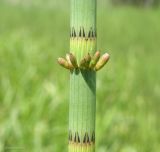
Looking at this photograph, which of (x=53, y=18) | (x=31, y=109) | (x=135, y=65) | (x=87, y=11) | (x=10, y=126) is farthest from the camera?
(x=53, y=18)

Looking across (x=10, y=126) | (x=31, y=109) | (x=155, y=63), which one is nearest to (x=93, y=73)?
(x=10, y=126)

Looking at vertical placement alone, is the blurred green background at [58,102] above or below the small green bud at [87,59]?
below

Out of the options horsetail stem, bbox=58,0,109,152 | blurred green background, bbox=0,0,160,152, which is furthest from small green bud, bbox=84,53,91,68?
blurred green background, bbox=0,0,160,152

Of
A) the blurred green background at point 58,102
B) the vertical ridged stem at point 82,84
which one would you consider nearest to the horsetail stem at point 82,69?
the vertical ridged stem at point 82,84

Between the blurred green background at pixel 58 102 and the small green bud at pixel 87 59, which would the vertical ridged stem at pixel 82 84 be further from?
the blurred green background at pixel 58 102

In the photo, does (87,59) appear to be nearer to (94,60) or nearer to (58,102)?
(94,60)

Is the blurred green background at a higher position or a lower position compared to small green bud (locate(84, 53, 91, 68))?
lower

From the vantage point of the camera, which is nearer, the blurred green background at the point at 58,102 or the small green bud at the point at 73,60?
the small green bud at the point at 73,60

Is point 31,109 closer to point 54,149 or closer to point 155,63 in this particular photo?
point 54,149

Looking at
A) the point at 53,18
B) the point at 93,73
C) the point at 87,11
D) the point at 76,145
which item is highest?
the point at 53,18

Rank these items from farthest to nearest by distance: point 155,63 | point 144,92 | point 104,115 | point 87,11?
1. point 155,63
2. point 144,92
3. point 104,115
4. point 87,11

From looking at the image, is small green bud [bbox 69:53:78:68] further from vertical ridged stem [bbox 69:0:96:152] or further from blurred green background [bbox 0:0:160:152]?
blurred green background [bbox 0:0:160:152]
